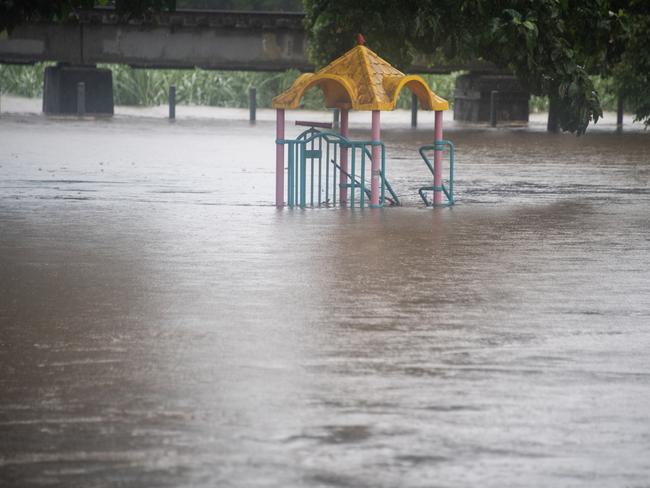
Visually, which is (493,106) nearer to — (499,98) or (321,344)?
(499,98)

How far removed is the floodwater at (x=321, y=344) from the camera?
20.4 ft

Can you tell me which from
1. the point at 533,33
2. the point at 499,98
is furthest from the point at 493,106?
the point at 533,33

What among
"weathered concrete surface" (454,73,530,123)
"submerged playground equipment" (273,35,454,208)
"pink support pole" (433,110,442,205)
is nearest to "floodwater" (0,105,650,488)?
"pink support pole" (433,110,442,205)

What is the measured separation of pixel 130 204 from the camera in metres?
17.9

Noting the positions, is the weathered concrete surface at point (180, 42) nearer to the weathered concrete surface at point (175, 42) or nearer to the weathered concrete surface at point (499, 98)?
the weathered concrete surface at point (175, 42)

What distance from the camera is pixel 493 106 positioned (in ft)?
157

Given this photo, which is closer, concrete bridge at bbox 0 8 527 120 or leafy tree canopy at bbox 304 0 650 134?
leafy tree canopy at bbox 304 0 650 134

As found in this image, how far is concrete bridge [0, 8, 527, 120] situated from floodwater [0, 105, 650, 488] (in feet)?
100

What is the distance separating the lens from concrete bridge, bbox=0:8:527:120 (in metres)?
48.2

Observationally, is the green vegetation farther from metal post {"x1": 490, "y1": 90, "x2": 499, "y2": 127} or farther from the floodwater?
the floodwater

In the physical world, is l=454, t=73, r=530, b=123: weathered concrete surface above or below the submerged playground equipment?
below

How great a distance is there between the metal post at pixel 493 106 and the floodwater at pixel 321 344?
2886 centimetres

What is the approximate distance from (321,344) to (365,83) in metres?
9.81

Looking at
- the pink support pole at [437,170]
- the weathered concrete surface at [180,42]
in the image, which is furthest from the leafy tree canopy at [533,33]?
the weathered concrete surface at [180,42]
